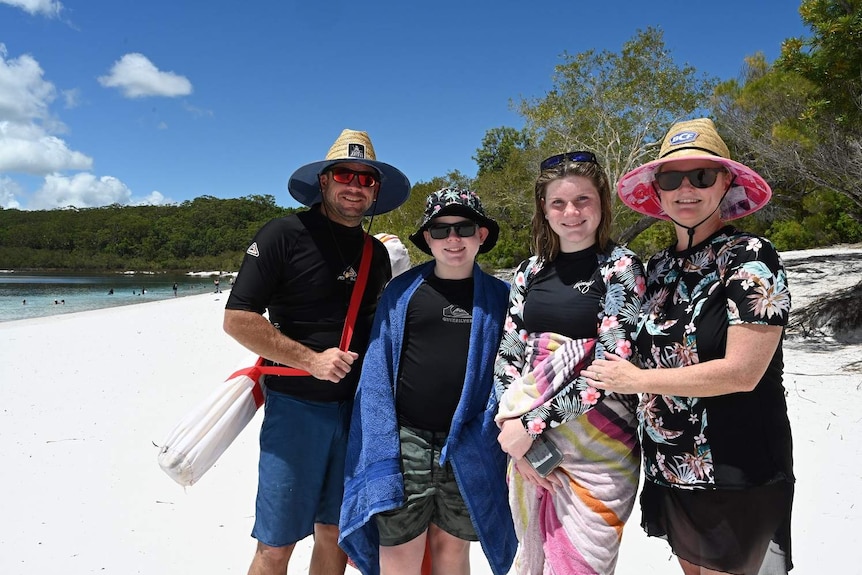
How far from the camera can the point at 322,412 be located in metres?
2.58

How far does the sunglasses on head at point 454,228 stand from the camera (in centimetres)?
235

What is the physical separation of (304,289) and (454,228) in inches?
31.8

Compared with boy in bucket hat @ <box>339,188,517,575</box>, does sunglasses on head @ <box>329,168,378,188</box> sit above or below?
above

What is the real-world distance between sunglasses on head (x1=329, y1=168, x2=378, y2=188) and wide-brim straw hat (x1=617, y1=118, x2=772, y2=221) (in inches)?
48.6

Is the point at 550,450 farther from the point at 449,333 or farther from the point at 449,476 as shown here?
the point at 449,333

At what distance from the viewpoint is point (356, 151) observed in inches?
107

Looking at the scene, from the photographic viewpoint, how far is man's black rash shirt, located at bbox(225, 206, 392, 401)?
8.29 ft

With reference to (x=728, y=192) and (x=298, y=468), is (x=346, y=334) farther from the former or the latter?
(x=728, y=192)

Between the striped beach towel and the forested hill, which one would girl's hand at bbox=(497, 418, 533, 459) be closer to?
the striped beach towel

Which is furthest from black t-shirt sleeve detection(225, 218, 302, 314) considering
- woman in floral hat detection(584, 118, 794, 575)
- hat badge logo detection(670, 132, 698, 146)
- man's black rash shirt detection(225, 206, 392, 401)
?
hat badge logo detection(670, 132, 698, 146)

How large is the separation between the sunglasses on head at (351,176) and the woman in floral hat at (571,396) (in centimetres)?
95

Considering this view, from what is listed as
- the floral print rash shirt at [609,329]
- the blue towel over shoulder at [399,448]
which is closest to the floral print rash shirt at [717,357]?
the floral print rash shirt at [609,329]

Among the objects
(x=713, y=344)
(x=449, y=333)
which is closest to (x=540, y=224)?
(x=449, y=333)

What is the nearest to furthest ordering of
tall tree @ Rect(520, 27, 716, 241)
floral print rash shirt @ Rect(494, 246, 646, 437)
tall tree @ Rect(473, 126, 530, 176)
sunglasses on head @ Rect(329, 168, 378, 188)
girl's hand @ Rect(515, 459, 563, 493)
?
floral print rash shirt @ Rect(494, 246, 646, 437) < girl's hand @ Rect(515, 459, 563, 493) < sunglasses on head @ Rect(329, 168, 378, 188) < tall tree @ Rect(520, 27, 716, 241) < tall tree @ Rect(473, 126, 530, 176)
